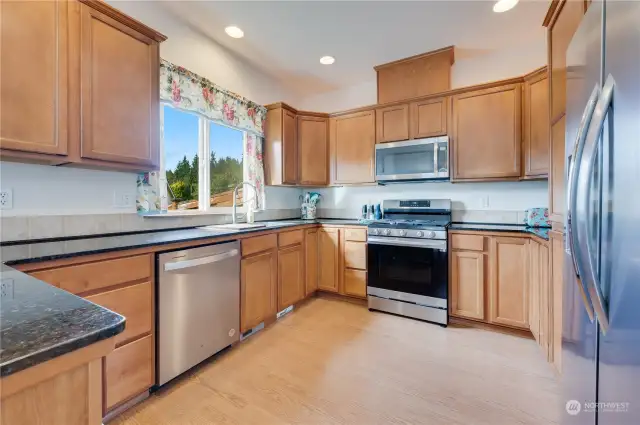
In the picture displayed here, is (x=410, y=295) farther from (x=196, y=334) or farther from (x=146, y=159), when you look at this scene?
(x=146, y=159)

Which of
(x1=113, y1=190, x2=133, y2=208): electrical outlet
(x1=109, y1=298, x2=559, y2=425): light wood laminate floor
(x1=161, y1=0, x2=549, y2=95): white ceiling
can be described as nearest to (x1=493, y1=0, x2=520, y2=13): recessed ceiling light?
(x1=161, y1=0, x2=549, y2=95): white ceiling

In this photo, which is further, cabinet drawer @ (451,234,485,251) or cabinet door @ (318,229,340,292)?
cabinet door @ (318,229,340,292)

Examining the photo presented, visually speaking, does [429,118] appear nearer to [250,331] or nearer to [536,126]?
[536,126]

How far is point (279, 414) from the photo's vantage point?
1.54m

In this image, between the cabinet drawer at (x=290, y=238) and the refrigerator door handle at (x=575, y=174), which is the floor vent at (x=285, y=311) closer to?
the cabinet drawer at (x=290, y=238)

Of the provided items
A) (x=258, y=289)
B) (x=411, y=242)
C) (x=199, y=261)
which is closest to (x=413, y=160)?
(x=411, y=242)

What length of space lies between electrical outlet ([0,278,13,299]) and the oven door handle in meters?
2.63

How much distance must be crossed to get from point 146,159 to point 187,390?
4.97ft

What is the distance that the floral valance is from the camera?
225 centimetres

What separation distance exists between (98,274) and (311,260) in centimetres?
216

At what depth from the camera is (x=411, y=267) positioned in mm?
2807

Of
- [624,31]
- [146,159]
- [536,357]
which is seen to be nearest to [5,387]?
[624,31]

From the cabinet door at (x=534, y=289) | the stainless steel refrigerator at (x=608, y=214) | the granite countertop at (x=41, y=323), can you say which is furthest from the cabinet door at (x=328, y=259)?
the granite countertop at (x=41, y=323)

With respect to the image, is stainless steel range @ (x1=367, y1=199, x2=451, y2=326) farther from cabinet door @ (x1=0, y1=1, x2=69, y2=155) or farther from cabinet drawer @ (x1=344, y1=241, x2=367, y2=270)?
cabinet door @ (x1=0, y1=1, x2=69, y2=155)
